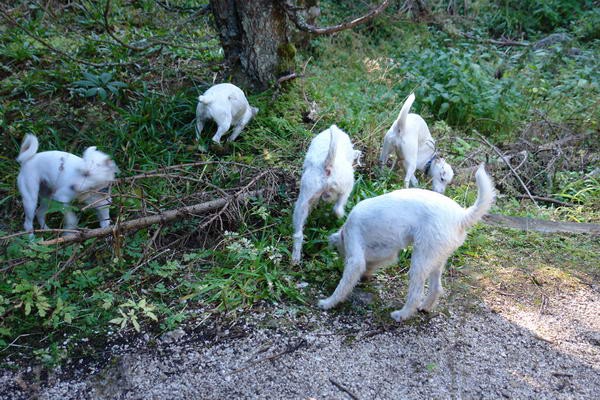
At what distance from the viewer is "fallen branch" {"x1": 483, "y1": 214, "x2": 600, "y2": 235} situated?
5160 mm

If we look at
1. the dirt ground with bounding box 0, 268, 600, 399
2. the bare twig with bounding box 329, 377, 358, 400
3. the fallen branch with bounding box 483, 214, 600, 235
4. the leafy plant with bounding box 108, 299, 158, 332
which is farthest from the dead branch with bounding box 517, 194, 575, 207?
the leafy plant with bounding box 108, 299, 158, 332

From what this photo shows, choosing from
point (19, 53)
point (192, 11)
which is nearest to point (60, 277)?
point (19, 53)

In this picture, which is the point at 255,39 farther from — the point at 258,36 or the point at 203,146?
the point at 203,146

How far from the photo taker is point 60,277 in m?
3.92

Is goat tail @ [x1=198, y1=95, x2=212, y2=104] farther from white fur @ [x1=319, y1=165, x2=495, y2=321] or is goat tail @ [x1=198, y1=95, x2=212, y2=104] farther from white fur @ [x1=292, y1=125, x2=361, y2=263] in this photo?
white fur @ [x1=319, y1=165, x2=495, y2=321]

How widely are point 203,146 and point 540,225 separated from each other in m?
3.56

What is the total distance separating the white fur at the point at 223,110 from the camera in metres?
5.55

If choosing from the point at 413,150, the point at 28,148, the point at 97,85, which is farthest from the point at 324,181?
the point at 97,85

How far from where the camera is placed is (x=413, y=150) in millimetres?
5402

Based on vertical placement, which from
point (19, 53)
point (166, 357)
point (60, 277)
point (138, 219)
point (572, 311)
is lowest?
point (572, 311)

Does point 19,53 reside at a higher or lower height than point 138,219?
higher

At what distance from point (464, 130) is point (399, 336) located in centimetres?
458

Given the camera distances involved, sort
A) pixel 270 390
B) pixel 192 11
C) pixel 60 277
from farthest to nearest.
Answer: pixel 192 11
pixel 60 277
pixel 270 390

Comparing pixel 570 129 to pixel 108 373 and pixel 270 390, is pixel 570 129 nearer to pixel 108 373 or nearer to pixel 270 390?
pixel 270 390
